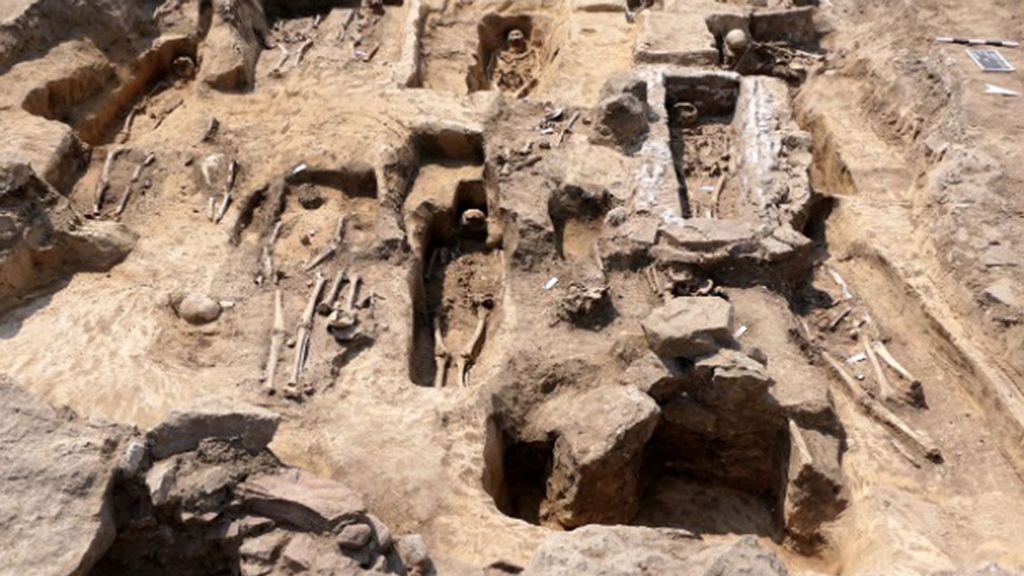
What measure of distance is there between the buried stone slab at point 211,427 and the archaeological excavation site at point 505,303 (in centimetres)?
2

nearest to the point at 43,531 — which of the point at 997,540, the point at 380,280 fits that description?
the point at 380,280

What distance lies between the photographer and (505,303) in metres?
7.27

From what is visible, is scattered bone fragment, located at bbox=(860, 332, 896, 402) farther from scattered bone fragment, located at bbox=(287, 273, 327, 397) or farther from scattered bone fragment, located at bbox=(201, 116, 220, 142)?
scattered bone fragment, located at bbox=(201, 116, 220, 142)

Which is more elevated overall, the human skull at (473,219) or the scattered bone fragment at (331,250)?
the scattered bone fragment at (331,250)

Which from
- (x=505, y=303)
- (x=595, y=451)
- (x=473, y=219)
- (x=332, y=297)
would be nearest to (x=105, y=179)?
(x=332, y=297)

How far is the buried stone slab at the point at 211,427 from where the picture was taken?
447 centimetres

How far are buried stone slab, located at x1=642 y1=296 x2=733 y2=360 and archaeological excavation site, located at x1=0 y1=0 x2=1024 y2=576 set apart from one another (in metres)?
0.03

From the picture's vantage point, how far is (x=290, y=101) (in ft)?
30.6

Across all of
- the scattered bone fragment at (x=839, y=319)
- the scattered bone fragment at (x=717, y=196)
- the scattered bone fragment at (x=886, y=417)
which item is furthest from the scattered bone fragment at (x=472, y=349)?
the scattered bone fragment at (x=839, y=319)

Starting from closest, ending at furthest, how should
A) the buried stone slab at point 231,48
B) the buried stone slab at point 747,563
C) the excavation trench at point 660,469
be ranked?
the buried stone slab at point 747,563 < the excavation trench at point 660,469 < the buried stone slab at point 231,48

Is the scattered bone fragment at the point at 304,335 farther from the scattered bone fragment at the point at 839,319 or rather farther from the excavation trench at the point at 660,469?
the scattered bone fragment at the point at 839,319

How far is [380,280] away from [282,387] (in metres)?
1.45

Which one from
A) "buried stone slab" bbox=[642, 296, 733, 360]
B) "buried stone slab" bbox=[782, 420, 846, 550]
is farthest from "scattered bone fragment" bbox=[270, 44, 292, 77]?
"buried stone slab" bbox=[782, 420, 846, 550]

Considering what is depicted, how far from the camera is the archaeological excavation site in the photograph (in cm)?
447
